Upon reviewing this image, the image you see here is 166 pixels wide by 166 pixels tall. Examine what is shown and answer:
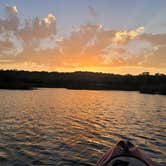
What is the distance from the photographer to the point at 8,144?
57.2 ft

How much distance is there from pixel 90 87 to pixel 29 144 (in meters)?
150

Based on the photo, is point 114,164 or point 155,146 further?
point 155,146

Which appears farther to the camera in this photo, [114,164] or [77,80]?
[77,80]

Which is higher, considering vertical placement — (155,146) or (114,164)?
(114,164)

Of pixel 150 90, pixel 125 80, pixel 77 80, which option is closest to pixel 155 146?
pixel 150 90

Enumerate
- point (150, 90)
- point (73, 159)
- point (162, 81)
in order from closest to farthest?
point (73, 159) → point (150, 90) → point (162, 81)

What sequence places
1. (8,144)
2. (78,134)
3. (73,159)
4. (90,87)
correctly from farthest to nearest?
(90,87) → (78,134) → (8,144) → (73,159)

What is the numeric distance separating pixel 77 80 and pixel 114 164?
581 feet

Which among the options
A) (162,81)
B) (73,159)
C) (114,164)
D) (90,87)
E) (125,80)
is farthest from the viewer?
(125,80)

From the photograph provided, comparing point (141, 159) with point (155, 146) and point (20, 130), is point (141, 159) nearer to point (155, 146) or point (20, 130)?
point (155, 146)

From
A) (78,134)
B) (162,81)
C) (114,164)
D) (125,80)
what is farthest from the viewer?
(125,80)

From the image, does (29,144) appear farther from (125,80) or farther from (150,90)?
(125,80)

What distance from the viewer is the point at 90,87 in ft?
548

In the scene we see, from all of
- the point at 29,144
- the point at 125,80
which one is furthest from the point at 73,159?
the point at 125,80
